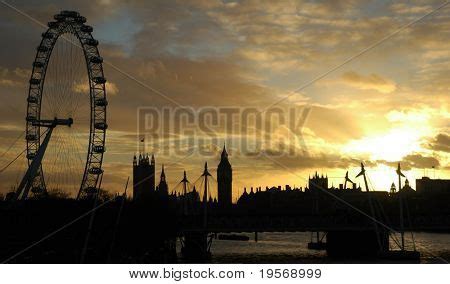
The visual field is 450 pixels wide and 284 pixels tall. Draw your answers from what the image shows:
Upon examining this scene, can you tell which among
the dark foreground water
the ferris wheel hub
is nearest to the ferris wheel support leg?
the ferris wheel hub

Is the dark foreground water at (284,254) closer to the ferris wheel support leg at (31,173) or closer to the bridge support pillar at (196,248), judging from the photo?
the bridge support pillar at (196,248)

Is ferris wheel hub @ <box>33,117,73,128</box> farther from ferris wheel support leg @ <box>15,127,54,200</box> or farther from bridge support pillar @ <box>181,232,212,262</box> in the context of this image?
bridge support pillar @ <box>181,232,212,262</box>

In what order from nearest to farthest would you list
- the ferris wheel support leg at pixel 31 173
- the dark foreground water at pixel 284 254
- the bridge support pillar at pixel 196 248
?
the ferris wheel support leg at pixel 31 173 → the dark foreground water at pixel 284 254 → the bridge support pillar at pixel 196 248

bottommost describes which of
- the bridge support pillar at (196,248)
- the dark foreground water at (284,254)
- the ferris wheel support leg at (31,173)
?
the dark foreground water at (284,254)

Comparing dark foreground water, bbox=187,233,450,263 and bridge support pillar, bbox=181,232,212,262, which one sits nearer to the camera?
dark foreground water, bbox=187,233,450,263

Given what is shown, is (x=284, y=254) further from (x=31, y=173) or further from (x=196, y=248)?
(x=31, y=173)

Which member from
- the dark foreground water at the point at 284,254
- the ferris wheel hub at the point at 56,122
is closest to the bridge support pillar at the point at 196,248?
the dark foreground water at the point at 284,254

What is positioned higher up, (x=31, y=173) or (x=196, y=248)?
(x=31, y=173)

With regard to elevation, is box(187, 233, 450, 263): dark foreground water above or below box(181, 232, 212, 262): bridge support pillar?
below

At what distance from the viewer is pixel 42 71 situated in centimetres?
6019

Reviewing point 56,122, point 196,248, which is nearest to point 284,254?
point 196,248

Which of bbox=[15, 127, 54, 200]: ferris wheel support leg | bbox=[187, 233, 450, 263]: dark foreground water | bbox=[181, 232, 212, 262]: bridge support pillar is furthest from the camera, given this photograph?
bbox=[181, 232, 212, 262]: bridge support pillar
